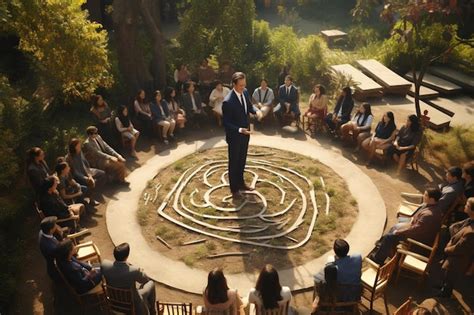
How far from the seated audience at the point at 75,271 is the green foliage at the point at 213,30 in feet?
35.4

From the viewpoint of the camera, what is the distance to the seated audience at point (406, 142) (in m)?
10.8

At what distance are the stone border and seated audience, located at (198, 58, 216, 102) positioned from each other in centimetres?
264

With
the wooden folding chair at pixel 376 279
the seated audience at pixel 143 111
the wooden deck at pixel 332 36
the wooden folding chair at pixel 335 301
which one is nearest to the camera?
the wooden folding chair at pixel 335 301

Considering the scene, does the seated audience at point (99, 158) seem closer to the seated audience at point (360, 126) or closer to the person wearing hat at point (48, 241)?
the person wearing hat at point (48, 241)

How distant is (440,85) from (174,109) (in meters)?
9.71

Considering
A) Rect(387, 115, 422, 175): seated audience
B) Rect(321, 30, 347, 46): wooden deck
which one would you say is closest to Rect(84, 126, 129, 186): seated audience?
Rect(387, 115, 422, 175): seated audience

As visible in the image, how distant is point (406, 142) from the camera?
11.0 metres

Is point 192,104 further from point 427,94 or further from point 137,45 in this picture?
point 427,94

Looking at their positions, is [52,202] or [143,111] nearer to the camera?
[52,202]

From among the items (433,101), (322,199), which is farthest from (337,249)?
(433,101)

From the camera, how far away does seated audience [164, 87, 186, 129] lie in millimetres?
13094

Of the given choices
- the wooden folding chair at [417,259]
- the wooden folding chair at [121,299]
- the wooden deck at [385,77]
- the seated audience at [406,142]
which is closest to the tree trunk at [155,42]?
the wooden deck at [385,77]

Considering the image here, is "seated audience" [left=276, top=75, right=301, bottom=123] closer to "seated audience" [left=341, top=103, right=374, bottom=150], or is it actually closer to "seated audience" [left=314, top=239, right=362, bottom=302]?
"seated audience" [left=341, top=103, right=374, bottom=150]

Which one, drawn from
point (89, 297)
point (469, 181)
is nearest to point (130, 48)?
point (89, 297)
